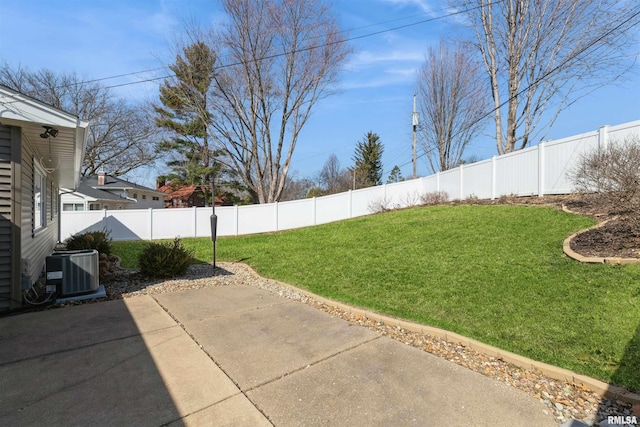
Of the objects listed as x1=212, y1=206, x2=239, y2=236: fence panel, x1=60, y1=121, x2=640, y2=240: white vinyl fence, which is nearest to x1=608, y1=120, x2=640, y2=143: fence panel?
x1=60, y1=121, x2=640, y2=240: white vinyl fence

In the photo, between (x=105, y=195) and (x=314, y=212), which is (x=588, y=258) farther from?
(x=105, y=195)

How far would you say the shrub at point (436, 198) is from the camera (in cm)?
1434

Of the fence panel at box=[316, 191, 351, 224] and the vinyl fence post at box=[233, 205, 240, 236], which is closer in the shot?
the vinyl fence post at box=[233, 205, 240, 236]

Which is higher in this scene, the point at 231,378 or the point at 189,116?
the point at 189,116

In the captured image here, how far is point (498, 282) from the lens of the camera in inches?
180

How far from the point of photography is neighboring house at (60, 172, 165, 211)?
62.5ft

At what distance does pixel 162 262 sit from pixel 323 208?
9.94 metres

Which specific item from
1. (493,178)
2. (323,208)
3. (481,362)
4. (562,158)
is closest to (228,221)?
(323,208)

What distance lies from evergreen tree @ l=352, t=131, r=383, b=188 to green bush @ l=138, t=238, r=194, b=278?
103 ft

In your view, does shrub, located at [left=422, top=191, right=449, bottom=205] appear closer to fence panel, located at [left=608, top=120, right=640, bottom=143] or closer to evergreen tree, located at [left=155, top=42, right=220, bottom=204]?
fence panel, located at [left=608, top=120, right=640, bottom=143]

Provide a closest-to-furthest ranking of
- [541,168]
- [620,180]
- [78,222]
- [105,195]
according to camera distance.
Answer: [620,180], [541,168], [78,222], [105,195]

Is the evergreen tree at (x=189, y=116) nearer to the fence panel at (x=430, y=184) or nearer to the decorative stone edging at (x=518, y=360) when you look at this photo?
the fence panel at (x=430, y=184)

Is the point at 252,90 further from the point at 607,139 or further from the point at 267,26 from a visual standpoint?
the point at 607,139

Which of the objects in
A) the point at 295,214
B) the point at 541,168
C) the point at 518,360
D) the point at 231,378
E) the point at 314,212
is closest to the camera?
the point at 231,378
